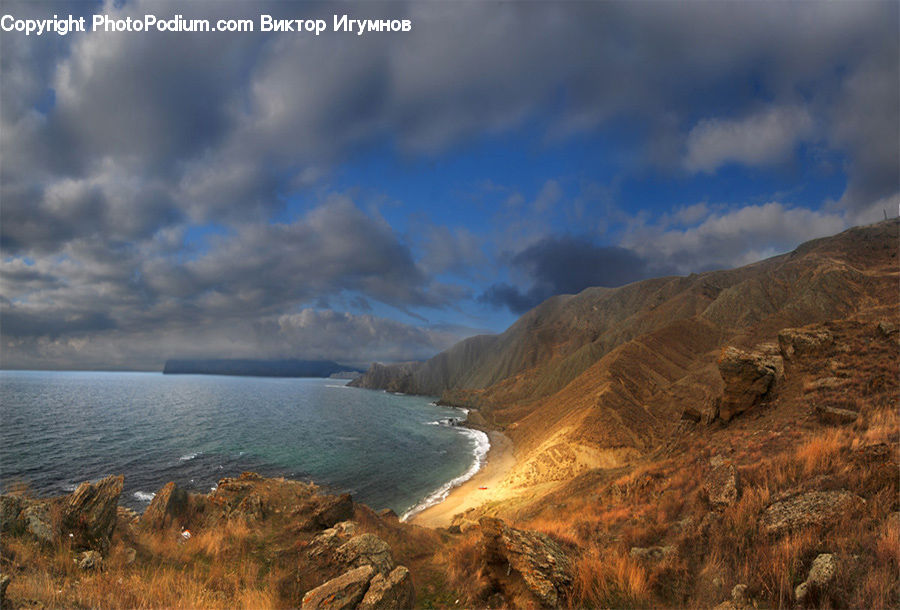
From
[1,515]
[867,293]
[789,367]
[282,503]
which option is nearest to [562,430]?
[789,367]

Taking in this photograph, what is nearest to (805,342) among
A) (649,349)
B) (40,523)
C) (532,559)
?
(532,559)

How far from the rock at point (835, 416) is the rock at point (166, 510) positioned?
22.1 metres

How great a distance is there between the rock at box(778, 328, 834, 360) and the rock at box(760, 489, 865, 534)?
1672 centimetres

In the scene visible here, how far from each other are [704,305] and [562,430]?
72.4 metres

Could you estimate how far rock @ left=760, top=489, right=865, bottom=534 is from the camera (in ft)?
18.9

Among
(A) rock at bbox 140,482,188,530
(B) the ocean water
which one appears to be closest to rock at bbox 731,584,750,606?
(A) rock at bbox 140,482,188,530

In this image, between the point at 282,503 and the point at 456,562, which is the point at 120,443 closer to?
the point at 282,503

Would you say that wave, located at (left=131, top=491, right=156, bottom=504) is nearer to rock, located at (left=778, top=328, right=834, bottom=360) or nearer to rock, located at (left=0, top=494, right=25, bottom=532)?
rock, located at (left=0, top=494, right=25, bottom=532)

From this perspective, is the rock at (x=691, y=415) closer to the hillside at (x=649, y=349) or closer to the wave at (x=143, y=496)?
the hillside at (x=649, y=349)

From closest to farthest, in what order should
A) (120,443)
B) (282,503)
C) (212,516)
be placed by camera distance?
(212,516), (282,503), (120,443)

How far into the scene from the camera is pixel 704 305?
306 ft

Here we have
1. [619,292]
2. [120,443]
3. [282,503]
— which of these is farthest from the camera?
[619,292]

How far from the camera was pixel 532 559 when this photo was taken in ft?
22.4

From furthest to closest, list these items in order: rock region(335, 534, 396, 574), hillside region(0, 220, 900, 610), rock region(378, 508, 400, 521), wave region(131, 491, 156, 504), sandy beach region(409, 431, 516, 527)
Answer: sandy beach region(409, 431, 516, 527) → wave region(131, 491, 156, 504) → rock region(378, 508, 400, 521) → rock region(335, 534, 396, 574) → hillside region(0, 220, 900, 610)
